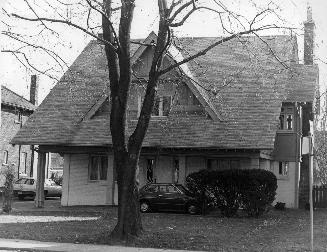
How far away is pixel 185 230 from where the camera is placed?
57.0ft

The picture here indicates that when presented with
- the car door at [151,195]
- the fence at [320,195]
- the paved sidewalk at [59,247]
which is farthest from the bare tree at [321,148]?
the paved sidewalk at [59,247]

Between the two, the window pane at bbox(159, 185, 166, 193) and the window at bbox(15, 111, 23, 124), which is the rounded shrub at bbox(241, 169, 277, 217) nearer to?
the window pane at bbox(159, 185, 166, 193)

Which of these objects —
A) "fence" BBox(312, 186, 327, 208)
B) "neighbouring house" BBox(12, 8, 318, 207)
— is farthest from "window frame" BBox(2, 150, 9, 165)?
"fence" BBox(312, 186, 327, 208)

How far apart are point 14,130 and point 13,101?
2305mm

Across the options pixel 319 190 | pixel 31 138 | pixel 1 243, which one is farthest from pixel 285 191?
pixel 1 243

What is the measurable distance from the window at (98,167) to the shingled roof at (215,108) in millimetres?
2030

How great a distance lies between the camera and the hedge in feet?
71.8

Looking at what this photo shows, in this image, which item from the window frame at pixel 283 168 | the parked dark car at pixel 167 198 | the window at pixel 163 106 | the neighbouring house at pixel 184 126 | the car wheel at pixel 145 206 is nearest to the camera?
the parked dark car at pixel 167 198

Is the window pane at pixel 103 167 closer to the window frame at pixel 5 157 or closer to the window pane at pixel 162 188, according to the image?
the window pane at pixel 162 188

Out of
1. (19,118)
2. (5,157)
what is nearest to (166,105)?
(5,157)

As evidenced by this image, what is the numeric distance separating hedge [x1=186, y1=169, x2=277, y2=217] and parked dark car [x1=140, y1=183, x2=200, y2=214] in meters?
1.85

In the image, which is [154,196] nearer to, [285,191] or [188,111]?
[188,111]

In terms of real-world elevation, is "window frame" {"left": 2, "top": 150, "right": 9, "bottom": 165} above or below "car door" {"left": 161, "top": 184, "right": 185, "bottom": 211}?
above

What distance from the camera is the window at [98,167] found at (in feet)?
93.0
